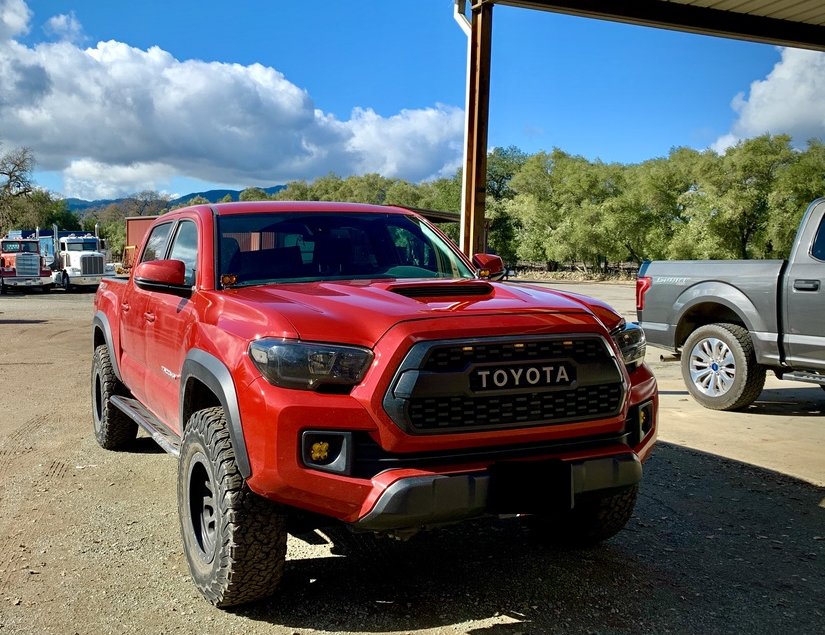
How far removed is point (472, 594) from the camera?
338 cm

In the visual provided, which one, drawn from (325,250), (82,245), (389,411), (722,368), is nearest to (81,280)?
(82,245)

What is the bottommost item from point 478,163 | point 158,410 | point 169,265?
point 158,410

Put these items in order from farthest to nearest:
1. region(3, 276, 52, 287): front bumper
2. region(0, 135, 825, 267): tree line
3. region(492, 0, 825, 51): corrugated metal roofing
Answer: region(0, 135, 825, 267): tree line < region(3, 276, 52, 287): front bumper < region(492, 0, 825, 51): corrugated metal roofing

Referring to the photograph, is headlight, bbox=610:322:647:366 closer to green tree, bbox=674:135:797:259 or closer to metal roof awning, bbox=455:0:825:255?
metal roof awning, bbox=455:0:825:255

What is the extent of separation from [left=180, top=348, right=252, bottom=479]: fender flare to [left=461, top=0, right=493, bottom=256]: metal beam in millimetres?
5691

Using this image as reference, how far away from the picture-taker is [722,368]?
25.2 ft

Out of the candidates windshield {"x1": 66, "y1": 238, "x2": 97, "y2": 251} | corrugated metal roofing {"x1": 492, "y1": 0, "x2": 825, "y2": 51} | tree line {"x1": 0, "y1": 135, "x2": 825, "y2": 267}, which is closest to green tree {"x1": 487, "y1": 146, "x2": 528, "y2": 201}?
tree line {"x1": 0, "y1": 135, "x2": 825, "y2": 267}

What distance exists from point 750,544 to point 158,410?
11.3 feet

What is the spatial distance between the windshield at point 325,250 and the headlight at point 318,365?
1076 mm

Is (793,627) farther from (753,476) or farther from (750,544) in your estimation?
(753,476)

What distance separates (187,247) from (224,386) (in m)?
1.58

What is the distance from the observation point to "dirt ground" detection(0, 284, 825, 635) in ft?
10.3

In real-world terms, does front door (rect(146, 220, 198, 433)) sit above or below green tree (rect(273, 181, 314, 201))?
below

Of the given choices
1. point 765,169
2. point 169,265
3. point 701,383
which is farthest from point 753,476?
point 765,169
